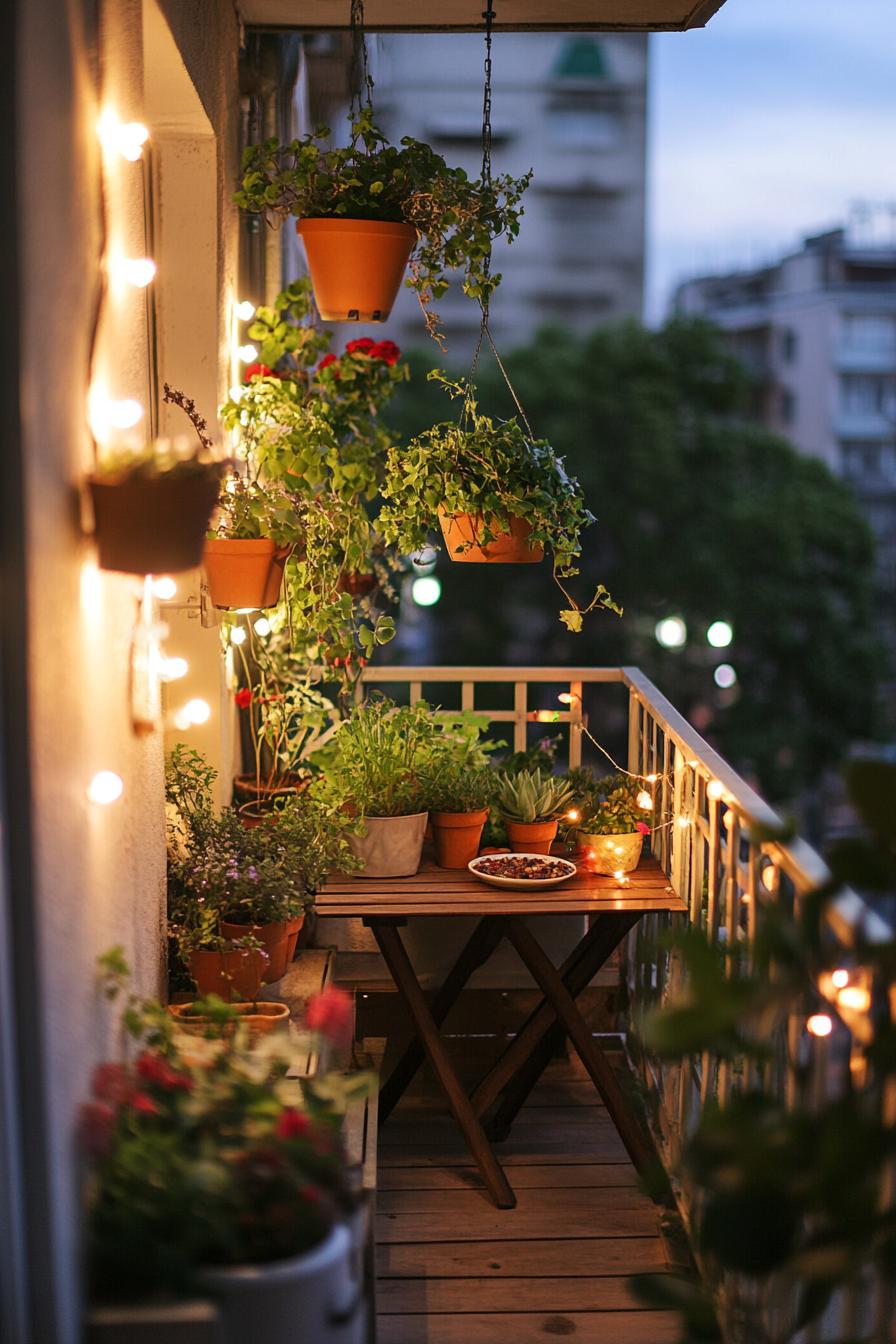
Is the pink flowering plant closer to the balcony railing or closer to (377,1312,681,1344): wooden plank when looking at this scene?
the balcony railing

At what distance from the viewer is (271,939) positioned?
9.68 ft

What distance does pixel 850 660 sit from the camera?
21094 mm

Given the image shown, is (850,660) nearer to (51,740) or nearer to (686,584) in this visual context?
(686,584)

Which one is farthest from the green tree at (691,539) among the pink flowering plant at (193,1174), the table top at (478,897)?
the pink flowering plant at (193,1174)

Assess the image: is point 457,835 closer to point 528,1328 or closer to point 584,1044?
point 584,1044

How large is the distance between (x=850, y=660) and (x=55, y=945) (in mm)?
20540

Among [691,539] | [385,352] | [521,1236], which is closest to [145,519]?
[521,1236]

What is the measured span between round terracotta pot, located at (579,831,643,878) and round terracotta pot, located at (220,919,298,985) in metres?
0.79

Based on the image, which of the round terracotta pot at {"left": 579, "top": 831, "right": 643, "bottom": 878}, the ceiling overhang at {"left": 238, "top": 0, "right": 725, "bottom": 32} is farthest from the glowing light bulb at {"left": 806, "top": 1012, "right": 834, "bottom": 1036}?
the ceiling overhang at {"left": 238, "top": 0, "right": 725, "bottom": 32}

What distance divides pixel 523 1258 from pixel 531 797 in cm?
108

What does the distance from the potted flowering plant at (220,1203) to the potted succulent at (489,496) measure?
1.57 m

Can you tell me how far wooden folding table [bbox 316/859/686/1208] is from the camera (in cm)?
312

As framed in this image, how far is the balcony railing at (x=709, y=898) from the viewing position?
6.09 ft

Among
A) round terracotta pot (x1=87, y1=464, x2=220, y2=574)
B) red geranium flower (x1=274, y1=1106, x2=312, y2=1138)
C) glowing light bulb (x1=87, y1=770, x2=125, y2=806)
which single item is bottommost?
red geranium flower (x1=274, y1=1106, x2=312, y2=1138)
